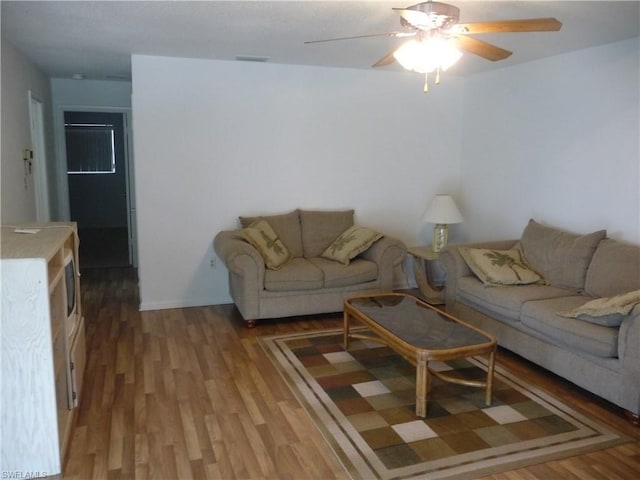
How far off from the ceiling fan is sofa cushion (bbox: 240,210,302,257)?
247cm

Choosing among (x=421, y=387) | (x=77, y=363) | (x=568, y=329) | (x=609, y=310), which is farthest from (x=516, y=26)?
(x=77, y=363)

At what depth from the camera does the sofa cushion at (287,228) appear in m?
5.17

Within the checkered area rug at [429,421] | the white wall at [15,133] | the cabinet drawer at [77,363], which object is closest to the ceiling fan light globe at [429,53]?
the checkered area rug at [429,421]

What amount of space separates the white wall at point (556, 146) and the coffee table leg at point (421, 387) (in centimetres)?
211

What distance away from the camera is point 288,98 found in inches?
208

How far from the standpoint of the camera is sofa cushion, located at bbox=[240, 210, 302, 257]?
5.17 m

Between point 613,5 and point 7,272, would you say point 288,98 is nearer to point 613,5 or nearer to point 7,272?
point 613,5

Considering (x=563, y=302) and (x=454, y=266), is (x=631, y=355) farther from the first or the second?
(x=454, y=266)

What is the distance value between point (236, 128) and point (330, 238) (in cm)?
139

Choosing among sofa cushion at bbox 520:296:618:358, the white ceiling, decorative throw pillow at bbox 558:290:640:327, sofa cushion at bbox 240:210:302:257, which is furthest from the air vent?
decorative throw pillow at bbox 558:290:640:327

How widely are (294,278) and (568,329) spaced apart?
2.19 metres

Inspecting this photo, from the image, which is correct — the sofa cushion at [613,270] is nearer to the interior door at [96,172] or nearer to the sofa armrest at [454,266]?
the sofa armrest at [454,266]

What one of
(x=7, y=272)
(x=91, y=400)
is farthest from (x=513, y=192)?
(x=7, y=272)

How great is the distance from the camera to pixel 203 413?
10.2ft
